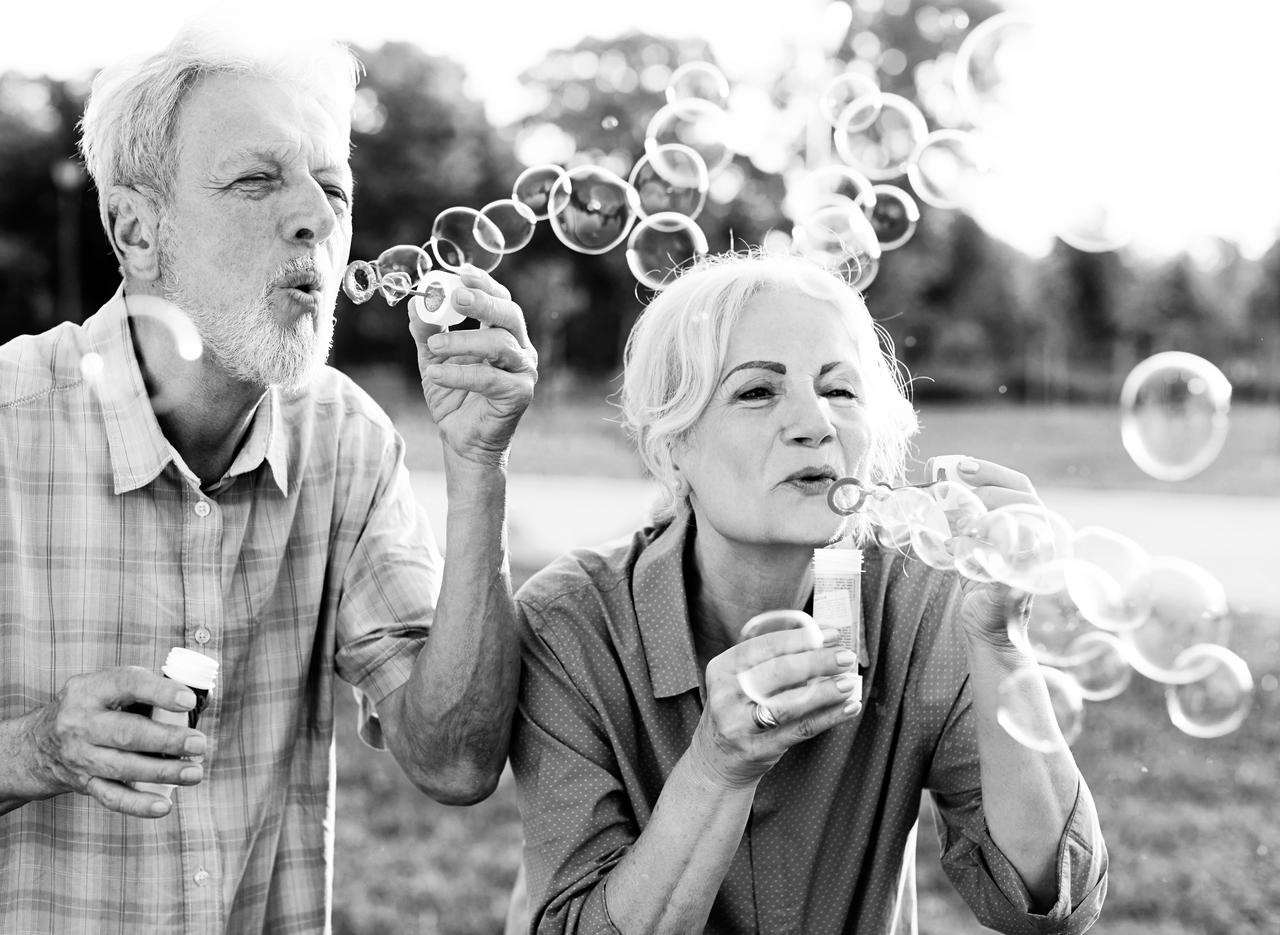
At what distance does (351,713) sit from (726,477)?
12.4 feet

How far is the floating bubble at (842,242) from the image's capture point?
2.61m

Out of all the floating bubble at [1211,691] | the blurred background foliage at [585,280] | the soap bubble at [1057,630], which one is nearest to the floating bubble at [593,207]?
the soap bubble at [1057,630]

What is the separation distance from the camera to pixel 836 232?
2.68 m

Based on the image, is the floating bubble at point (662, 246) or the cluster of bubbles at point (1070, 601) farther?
the floating bubble at point (662, 246)

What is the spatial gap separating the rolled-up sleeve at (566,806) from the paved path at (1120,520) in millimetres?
5551

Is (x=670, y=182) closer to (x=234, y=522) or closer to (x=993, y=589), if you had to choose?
(x=234, y=522)

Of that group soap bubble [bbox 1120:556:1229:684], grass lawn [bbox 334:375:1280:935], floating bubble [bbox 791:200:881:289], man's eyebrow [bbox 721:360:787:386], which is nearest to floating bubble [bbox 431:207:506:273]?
floating bubble [bbox 791:200:881:289]

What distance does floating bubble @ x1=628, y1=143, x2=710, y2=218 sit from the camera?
3.00m

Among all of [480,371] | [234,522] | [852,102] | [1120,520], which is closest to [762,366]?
[480,371]

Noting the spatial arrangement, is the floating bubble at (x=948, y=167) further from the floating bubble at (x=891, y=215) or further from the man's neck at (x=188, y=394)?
the man's neck at (x=188, y=394)

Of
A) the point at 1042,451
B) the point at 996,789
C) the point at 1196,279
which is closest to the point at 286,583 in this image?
the point at 996,789

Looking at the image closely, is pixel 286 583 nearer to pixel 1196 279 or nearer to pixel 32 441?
pixel 32 441

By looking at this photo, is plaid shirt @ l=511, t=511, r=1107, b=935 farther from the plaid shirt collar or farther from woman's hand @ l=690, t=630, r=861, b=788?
the plaid shirt collar

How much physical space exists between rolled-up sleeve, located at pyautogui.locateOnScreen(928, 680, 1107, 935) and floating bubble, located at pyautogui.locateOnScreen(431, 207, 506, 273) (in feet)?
4.13
